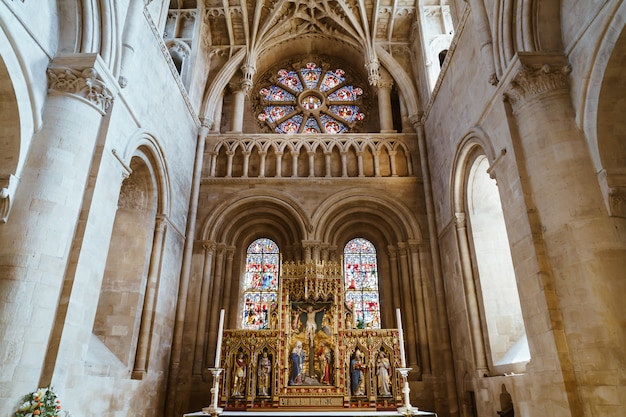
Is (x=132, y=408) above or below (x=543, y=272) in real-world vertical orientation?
below

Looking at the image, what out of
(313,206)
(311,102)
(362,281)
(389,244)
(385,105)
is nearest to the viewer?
(313,206)

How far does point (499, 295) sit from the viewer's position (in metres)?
8.58

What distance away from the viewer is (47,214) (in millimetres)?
5820

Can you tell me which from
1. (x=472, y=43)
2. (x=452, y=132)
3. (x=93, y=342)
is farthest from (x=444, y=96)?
(x=93, y=342)

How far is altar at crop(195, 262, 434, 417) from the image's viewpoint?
26.8 ft

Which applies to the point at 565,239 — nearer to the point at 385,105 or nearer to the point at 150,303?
the point at 150,303

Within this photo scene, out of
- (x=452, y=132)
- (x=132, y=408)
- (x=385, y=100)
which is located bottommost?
(x=132, y=408)

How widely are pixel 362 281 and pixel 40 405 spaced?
836cm

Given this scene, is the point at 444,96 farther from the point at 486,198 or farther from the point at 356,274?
the point at 356,274

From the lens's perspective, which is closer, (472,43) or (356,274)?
(472,43)

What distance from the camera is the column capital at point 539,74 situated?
6305 mm

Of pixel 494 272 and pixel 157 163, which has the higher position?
pixel 157 163

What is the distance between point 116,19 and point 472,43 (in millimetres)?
6908

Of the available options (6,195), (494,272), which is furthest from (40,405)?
(494,272)
